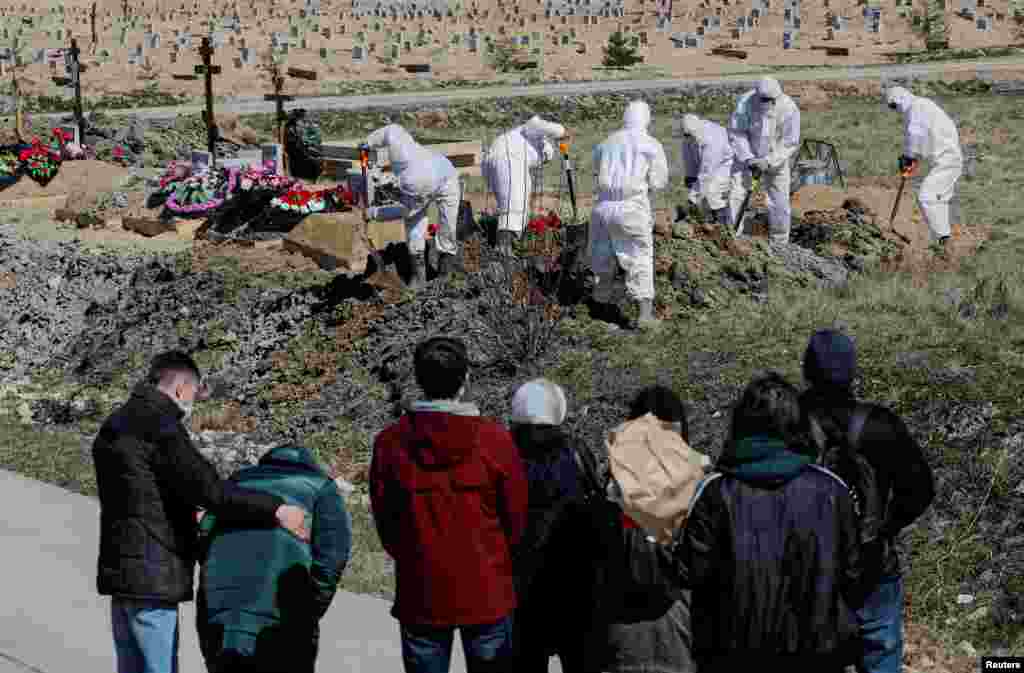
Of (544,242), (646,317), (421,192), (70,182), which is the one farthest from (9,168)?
(646,317)

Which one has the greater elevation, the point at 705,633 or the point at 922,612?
the point at 705,633

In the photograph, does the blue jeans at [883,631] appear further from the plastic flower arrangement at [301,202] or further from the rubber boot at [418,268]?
the plastic flower arrangement at [301,202]

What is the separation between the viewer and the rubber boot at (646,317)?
42.9ft

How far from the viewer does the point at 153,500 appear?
515 centimetres

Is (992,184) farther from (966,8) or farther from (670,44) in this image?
(966,8)

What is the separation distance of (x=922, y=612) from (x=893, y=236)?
30.3ft

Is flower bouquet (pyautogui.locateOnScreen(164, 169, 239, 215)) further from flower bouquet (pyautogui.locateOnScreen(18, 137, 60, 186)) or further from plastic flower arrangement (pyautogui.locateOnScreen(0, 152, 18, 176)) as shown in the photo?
plastic flower arrangement (pyautogui.locateOnScreen(0, 152, 18, 176))

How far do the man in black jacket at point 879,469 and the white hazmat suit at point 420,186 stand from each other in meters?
8.95

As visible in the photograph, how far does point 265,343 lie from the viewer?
14.9 metres

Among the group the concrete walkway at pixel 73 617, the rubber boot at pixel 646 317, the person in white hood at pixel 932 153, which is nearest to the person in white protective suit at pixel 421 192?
the rubber boot at pixel 646 317

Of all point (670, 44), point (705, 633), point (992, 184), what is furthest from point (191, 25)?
point (705, 633)

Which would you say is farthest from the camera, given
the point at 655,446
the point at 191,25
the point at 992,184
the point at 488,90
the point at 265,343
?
the point at 191,25
